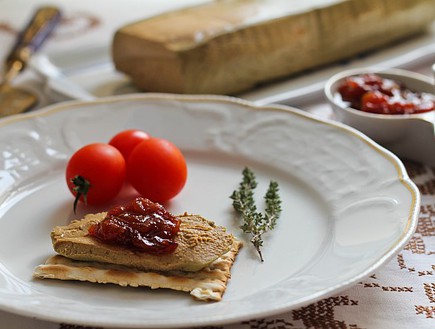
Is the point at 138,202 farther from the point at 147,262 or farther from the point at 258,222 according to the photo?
the point at 258,222

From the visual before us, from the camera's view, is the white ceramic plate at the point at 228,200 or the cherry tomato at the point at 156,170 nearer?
the white ceramic plate at the point at 228,200

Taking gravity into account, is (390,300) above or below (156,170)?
below

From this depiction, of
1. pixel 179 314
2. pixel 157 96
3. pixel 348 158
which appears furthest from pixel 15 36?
pixel 179 314

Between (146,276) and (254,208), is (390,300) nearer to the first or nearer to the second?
(254,208)

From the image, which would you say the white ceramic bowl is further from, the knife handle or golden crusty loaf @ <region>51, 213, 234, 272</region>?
the knife handle

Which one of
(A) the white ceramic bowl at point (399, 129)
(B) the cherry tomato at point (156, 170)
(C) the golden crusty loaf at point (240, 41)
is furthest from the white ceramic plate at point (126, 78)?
(B) the cherry tomato at point (156, 170)

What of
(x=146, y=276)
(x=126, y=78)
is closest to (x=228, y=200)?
(x=146, y=276)

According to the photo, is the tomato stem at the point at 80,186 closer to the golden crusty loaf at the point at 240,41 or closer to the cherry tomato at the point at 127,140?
the cherry tomato at the point at 127,140
